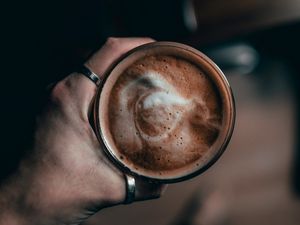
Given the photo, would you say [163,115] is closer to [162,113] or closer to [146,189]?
[162,113]

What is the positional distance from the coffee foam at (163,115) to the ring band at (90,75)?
8 cm

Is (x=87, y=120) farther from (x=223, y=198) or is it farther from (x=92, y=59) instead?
(x=223, y=198)

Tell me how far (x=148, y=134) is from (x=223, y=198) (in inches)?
46.9

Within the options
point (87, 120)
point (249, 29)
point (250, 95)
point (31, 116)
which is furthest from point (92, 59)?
point (250, 95)

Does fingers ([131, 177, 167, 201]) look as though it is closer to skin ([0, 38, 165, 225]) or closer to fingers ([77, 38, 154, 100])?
skin ([0, 38, 165, 225])

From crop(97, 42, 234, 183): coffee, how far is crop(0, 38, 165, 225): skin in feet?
0.23

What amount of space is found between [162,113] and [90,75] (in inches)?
8.7

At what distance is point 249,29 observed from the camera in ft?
5.56

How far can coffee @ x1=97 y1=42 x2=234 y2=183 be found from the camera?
96cm

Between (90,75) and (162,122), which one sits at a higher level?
(90,75)

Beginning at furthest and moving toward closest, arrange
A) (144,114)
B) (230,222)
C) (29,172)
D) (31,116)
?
(230,222) < (31,116) < (29,172) < (144,114)

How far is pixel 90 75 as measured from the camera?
40.1 inches

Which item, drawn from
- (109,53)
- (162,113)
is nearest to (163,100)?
(162,113)

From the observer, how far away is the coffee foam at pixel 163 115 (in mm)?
957
